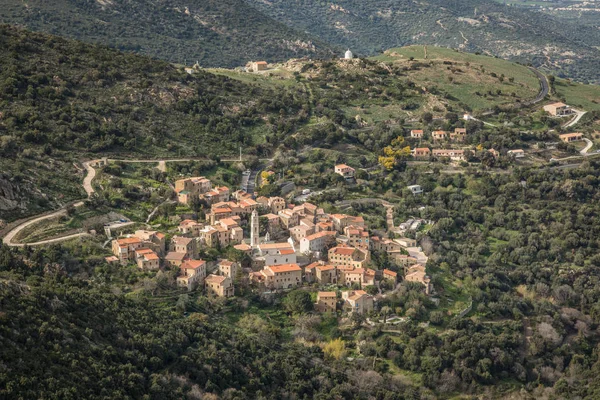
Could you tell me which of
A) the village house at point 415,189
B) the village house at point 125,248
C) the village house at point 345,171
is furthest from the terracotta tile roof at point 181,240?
the village house at point 415,189

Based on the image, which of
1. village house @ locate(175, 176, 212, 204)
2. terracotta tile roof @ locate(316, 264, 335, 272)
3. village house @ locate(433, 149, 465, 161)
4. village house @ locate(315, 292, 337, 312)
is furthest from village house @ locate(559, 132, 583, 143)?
village house @ locate(315, 292, 337, 312)

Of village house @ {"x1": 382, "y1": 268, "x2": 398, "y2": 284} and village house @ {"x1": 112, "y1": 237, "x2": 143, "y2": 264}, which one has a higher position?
village house @ {"x1": 112, "y1": 237, "x2": 143, "y2": 264}

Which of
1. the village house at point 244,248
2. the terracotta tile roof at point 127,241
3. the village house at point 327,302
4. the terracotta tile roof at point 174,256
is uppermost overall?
the terracotta tile roof at point 127,241

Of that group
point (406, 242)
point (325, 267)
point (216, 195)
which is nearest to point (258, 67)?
point (216, 195)

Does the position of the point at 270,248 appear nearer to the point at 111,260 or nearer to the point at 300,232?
the point at 300,232

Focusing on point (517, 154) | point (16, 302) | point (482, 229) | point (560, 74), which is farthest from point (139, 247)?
point (560, 74)

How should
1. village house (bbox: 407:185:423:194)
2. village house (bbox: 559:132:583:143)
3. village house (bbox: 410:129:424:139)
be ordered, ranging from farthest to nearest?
village house (bbox: 559:132:583:143) → village house (bbox: 410:129:424:139) → village house (bbox: 407:185:423:194)

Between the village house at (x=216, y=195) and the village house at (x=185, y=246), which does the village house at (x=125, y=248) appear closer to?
the village house at (x=185, y=246)

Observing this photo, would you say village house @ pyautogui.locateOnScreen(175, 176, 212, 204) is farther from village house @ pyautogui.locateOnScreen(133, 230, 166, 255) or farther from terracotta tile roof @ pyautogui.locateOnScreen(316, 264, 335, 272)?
terracotta tile roof @ pyautogui.locateOnScreen(316, 264, 335, 272)
